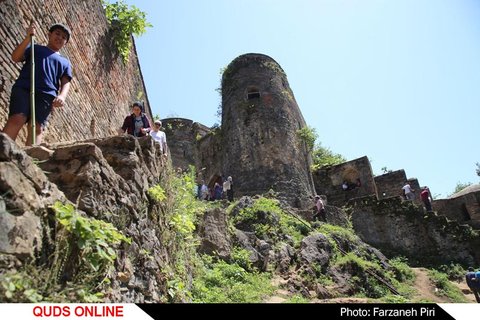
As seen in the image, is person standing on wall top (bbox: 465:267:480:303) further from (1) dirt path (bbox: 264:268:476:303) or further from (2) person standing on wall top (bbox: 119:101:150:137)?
(2) person standing on wall top (bbox: 119:101:150:137)

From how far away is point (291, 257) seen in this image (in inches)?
422

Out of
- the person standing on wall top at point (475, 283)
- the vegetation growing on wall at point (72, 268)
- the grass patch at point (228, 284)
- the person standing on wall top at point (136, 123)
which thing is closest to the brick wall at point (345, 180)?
the person standing on wall top at point (475, 283)

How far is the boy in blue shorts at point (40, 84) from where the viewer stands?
3854 millimetres

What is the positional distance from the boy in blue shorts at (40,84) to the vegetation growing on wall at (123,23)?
5.45 metres

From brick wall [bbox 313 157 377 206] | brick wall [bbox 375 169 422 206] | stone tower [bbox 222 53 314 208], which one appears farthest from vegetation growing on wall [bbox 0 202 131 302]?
brick wall [bbox 375 169 422 206]

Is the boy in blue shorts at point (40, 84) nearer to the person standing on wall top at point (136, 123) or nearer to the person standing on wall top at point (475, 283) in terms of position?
the person standing on wall top at point (136, 123)

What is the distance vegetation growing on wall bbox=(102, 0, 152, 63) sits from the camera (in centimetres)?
970

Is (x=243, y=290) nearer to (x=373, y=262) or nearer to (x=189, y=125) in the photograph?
(x=373, y=262)

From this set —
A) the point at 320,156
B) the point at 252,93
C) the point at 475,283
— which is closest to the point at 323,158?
the point at 320,156

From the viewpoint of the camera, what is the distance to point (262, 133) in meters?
19.1

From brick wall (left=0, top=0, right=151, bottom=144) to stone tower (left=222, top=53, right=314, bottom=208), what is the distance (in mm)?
8303

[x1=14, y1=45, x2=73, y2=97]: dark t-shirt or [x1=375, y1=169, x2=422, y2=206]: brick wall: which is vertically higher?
[x1=375, y1=169, x2=422, y2=206]: brick wall

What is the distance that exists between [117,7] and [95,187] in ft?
25.8

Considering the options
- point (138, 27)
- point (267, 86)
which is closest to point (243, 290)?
point (138, 27)
